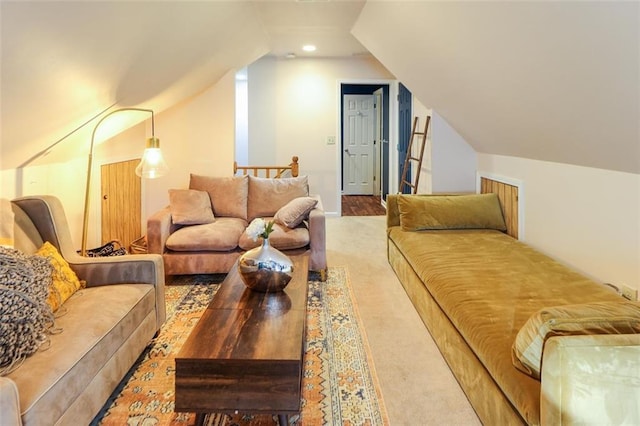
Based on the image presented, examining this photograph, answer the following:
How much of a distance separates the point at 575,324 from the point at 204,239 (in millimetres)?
2778

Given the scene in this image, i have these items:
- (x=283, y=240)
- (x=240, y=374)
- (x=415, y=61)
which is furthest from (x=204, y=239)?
(x=415, y=61)

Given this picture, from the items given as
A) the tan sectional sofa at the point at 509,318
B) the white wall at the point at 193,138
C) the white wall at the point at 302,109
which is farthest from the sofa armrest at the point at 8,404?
the white wall at the point at 302,109

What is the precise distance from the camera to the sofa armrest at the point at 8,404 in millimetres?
1210

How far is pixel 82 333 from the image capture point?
1782 mm

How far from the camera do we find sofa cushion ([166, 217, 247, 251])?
3.48m

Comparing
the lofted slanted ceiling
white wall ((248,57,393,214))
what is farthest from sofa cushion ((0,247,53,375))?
white wall ((248,57,393,214))

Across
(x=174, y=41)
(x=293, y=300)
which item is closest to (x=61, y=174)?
(x=174, y=41)

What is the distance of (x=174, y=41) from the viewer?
2908mm

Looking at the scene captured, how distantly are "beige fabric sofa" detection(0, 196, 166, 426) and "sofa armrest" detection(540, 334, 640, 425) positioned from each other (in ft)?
5.12

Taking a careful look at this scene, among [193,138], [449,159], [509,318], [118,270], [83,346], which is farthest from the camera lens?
[193,138]

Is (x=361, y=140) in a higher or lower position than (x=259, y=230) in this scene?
higher

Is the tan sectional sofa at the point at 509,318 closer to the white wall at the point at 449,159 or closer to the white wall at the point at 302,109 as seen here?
the white wall at the point at 449,159

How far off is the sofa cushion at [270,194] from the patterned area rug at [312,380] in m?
1.22

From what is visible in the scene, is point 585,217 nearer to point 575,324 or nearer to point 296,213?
point 575,324
